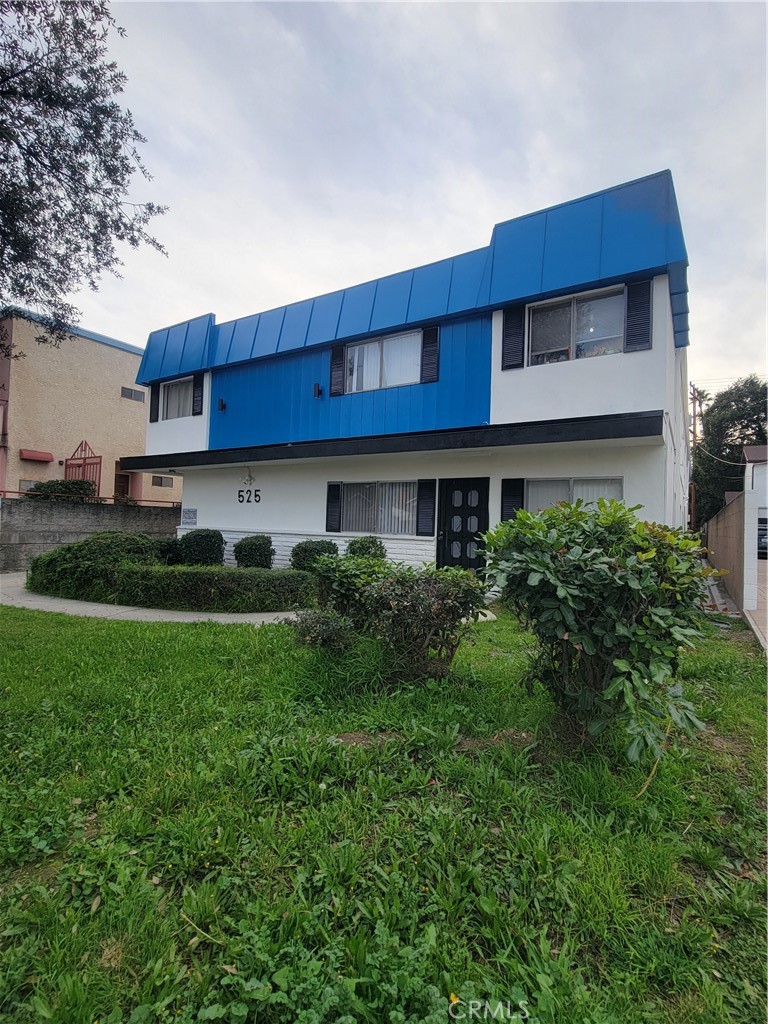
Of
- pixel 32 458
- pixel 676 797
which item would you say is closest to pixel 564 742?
pixel 676 797

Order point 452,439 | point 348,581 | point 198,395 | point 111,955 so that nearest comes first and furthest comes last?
point 111,955
point 348,581
point 452,439
point 198,395

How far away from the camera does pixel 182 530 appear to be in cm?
1430

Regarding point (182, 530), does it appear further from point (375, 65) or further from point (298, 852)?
point (298, 852)

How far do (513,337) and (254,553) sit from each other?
7.26 metres

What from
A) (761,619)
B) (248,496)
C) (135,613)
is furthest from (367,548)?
(761,619)

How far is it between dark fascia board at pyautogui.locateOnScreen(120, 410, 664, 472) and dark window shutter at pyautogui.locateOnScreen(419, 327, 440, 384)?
1.36 metres

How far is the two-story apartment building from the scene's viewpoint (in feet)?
27.0

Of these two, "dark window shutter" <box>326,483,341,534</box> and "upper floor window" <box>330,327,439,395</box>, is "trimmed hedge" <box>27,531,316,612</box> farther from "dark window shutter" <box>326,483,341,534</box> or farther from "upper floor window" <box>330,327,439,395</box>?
"upper floor window" <box>330,327,439,395</box>

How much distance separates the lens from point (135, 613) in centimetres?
803

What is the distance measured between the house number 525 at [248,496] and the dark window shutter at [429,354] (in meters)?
5.34

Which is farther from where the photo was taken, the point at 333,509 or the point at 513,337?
the point at 333,509

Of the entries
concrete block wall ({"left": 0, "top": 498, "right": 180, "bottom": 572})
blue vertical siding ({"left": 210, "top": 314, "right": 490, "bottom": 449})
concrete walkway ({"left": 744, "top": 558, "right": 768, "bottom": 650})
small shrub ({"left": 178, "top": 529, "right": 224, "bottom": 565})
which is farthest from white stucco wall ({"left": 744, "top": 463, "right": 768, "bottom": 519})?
concrete block wall ({"left": 0, "top": 498, "right": 180, "bottom": 572})

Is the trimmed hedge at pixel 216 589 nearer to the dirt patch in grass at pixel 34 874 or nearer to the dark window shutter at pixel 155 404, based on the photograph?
the dirt patch in grass at pixel 34 874

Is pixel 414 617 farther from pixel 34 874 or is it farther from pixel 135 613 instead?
pixel 135 613
